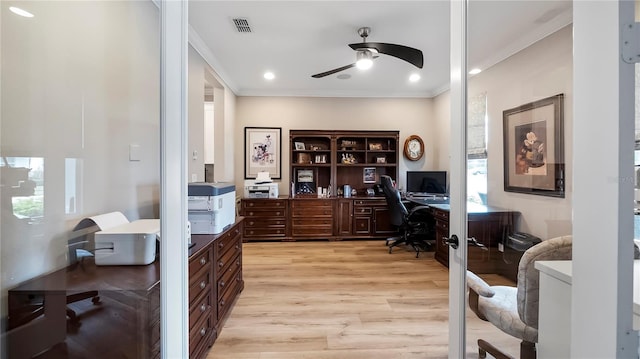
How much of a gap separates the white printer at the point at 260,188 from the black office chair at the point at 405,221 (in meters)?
1.85

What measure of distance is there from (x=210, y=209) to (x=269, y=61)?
8.20ft

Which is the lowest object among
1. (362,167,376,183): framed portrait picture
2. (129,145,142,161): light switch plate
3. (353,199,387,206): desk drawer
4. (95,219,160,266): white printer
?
(353,199,387,206): desk drawer

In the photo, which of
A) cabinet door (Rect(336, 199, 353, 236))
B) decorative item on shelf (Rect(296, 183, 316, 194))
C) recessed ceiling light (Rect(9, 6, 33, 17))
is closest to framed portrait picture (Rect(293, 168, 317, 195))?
decorative item on shelf (Rect(296, 183, 316, 194))

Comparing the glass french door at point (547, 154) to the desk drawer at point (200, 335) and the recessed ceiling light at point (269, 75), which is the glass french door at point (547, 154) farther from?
the recessed ceiling light at point (269, 75)

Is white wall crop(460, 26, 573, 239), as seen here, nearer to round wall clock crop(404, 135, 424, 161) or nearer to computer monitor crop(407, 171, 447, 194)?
computer monitor crop(407, 171, 447, 194)

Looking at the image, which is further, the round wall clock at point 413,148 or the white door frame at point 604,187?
the round wall clock at point 413,148

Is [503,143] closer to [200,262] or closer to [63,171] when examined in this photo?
[200,262]

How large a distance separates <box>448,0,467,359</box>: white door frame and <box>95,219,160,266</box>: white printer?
5.01ft

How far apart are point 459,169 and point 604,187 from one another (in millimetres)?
630

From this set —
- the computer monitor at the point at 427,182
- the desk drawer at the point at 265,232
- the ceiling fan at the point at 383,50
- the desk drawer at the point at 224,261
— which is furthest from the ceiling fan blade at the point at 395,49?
the desk drawer at the point at 265,232

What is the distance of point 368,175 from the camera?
5.26 metres

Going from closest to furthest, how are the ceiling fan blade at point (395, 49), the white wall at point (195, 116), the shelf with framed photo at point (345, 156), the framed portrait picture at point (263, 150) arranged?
the ceiling fan blade at point (395, 49), the white wall at point (195, 116), the shelf with framed photo at point (345, 156), the framed portrait picture at point (263, 150)

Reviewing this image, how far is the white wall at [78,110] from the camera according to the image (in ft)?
3.57

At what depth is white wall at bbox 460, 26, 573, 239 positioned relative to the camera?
184 centimetres
